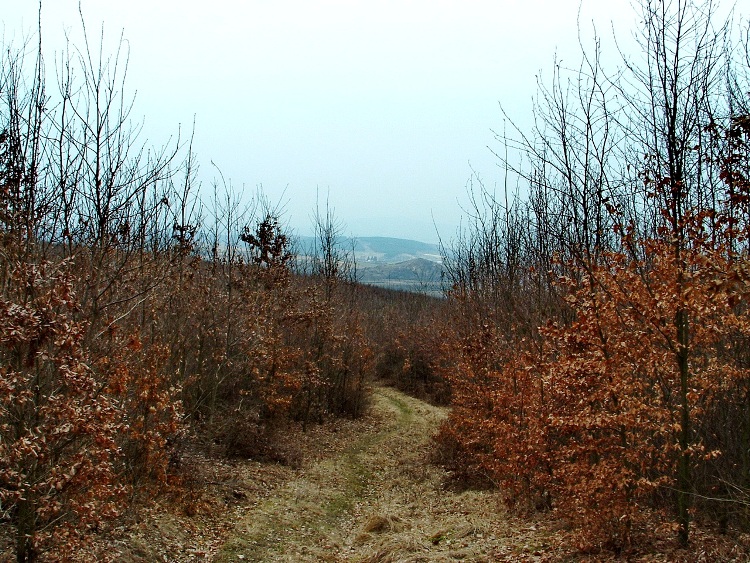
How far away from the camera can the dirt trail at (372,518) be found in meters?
8.50

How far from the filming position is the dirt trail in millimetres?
8500

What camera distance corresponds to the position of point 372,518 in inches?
397

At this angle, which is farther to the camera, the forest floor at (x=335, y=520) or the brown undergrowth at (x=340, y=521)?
the forest floor at (x=335, y=520)

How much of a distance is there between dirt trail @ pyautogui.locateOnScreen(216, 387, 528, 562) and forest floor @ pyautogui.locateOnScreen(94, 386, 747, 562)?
0.02m

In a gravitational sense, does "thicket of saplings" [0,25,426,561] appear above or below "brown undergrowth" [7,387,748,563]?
above

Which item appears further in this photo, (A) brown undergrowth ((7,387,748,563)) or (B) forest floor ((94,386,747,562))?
(B) forest floor ((94,386,747,562))

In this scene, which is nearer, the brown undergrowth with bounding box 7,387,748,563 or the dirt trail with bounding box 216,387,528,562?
the brown undergrowth with bounding box 7,387,748,563

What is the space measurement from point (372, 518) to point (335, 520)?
86cm

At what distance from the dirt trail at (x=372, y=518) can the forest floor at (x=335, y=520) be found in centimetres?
2

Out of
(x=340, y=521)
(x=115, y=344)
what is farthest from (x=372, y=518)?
(x=115, y=344)

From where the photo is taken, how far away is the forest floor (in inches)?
313

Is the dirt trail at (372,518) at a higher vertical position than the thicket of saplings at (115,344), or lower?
lower

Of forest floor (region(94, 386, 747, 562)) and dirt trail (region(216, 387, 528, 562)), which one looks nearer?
forest floor (region(94, 386, 747, 562))

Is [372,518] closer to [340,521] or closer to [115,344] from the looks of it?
[340,521]
